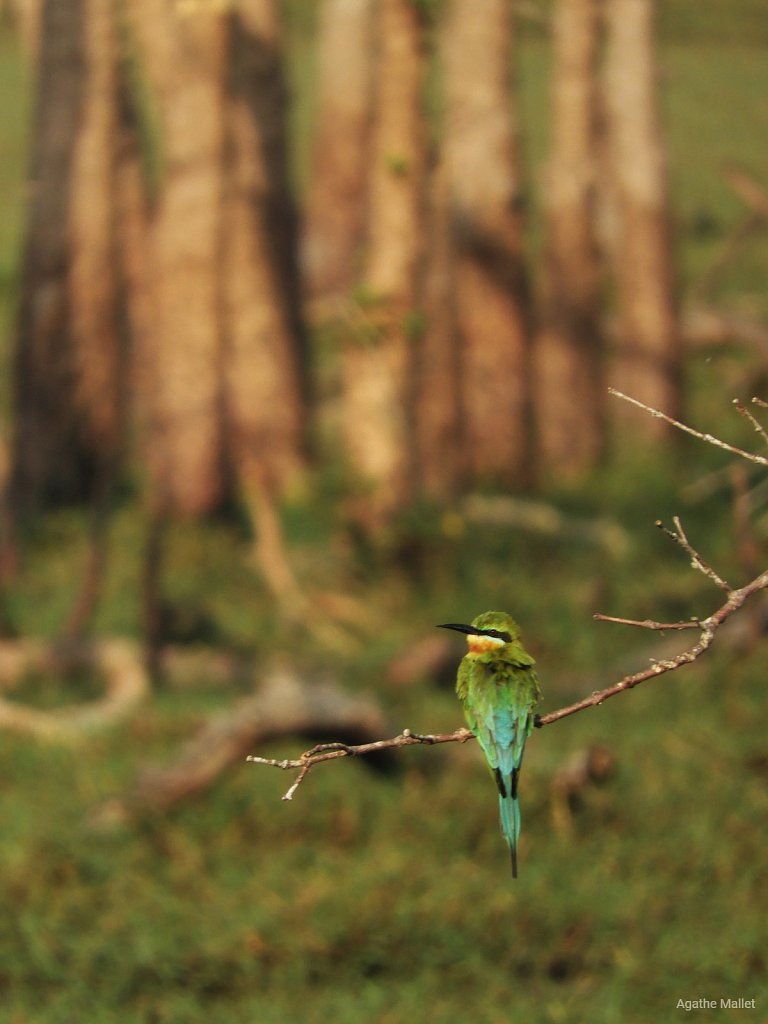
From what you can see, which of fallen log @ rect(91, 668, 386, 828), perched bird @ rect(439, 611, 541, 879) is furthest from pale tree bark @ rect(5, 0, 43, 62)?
perched bird @ rect(439, 611, 541, 879)

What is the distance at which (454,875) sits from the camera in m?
6.60

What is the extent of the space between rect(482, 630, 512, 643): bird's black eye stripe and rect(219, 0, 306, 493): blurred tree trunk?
11.6m

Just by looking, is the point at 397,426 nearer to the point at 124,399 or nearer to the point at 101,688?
the point at 101,688

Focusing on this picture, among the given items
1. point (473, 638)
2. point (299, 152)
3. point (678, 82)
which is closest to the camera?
point (473, 638)

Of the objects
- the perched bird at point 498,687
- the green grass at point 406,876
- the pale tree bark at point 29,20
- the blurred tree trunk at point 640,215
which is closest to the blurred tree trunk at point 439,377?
the blurred tree trunk at point 640,215

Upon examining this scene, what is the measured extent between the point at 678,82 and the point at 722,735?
20112mm

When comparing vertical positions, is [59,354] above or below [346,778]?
above

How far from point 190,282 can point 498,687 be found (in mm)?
11538

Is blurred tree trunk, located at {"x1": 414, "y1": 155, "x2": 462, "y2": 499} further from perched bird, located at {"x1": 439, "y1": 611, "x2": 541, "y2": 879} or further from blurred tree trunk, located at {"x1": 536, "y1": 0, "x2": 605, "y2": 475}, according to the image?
perched bird, located at {"x1": 439, "y1": 611, "x2": 541, "y2": 879}

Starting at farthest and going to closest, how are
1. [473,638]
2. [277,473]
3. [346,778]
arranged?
[277,473] → [346,778] → [473,638]

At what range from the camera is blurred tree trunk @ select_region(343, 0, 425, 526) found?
10.5 meters

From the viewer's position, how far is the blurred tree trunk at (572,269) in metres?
14.7

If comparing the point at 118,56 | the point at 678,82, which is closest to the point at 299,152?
the point at 678,82

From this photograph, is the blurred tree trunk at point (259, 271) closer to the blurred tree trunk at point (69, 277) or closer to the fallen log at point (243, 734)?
the blurred tree trunk at point (69, 277)
